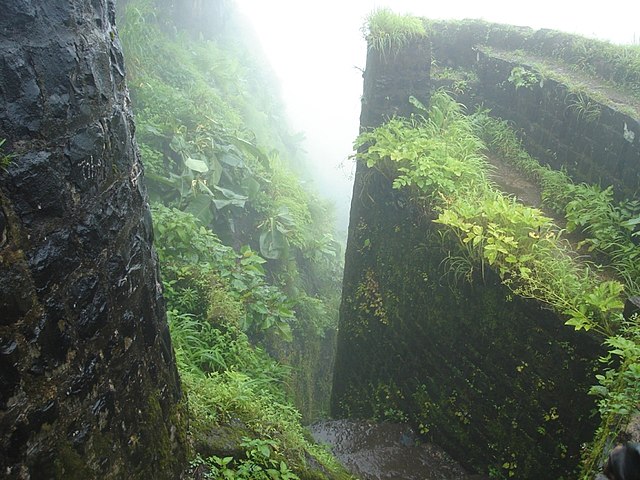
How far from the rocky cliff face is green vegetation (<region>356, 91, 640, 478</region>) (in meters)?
2.50

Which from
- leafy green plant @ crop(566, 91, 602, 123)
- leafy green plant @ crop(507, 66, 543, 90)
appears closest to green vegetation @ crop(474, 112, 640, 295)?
leafy green plant @ crop(566, 91, 602, 123)

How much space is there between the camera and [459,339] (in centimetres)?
Answer: 460

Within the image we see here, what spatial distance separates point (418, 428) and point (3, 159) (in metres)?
4.74

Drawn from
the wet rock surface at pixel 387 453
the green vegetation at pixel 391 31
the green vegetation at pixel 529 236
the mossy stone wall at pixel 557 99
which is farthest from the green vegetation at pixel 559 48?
the wet rock surface at pixel 387 453

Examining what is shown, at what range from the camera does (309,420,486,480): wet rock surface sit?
15.2 ft

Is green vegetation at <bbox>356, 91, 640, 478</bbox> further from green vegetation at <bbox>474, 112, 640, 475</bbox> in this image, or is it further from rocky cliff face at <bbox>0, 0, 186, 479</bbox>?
rocky cliff face at <bbox>0, 0, 186, 479</bbox>

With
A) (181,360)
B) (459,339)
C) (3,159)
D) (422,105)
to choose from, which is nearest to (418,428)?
(459,339)

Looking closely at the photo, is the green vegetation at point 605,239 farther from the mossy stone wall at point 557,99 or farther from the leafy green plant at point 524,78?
the leafy green plant at point 524,78

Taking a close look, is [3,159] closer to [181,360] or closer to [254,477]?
[254,477]

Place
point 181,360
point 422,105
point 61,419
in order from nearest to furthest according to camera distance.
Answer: point 61,419, point 181,360, point 422,105

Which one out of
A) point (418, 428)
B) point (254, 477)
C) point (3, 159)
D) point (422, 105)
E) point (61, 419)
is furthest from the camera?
point (422, 105)

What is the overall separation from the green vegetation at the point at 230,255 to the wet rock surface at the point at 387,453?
64 centimetres

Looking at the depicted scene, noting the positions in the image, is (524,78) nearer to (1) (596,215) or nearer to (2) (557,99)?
(2) (557,99)

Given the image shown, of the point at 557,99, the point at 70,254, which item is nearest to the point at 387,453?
the point at 70,254
